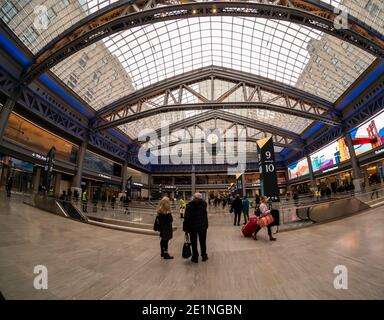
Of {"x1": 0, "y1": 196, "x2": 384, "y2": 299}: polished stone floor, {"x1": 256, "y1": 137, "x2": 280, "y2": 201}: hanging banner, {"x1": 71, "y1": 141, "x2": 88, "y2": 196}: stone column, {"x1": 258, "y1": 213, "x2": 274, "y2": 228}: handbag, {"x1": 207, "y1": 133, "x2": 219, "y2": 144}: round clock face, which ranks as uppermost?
{"x1": 207, "y1": 133, "x2": 219, "y2": 144}: round clock face

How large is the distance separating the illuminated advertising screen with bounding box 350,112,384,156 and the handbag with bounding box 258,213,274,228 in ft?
66.0

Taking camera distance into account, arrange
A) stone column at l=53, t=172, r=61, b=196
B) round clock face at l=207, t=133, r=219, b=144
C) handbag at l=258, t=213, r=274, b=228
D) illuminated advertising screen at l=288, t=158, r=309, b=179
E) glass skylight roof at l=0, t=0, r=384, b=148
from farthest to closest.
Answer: round clock face at l=207, t=133, r=219, b=144, illuminated advertising screen at l=288, t=158, r=309, b=179, stone column at l=53, t=172, r=61, b=196, glass skylight roof at l=0, t=0, r=384, b=148, handbag at l=258, t=213, r=274, b=228

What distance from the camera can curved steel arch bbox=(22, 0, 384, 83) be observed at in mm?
12054

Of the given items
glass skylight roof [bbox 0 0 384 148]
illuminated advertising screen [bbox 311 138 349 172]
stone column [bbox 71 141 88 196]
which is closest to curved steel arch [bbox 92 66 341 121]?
glass skylight roof [bbox 0 0 384 148]

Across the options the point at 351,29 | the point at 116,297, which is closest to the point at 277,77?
the point at 351,29

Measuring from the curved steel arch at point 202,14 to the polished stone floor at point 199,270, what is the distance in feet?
43.1

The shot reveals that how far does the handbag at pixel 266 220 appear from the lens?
616 cm

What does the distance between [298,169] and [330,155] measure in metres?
11.3

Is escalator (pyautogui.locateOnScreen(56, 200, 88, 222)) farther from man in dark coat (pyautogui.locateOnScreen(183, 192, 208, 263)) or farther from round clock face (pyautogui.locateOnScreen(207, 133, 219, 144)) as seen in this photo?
round clock face (pyautogui.locateOnScreen(207, 133, 219, 144))

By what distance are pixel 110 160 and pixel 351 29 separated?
1270 inches

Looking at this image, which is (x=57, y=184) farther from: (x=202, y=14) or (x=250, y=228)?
(x=250, y=228)

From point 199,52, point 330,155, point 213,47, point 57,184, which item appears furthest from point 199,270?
point 330,155

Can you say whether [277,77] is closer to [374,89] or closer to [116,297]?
[374,89]

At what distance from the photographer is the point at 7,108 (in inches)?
564
